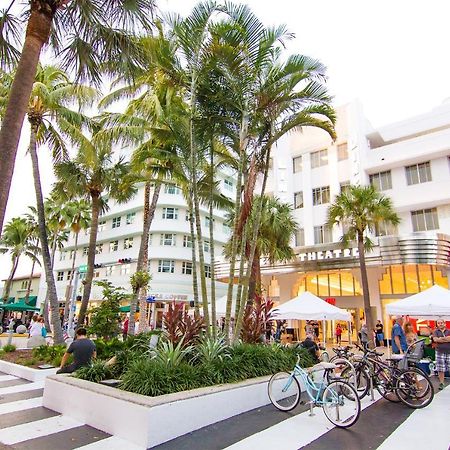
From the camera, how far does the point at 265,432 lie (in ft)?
18.3

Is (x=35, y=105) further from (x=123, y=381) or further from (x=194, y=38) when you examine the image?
(x=123, y=381)

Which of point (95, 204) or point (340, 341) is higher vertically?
point (95, 204)

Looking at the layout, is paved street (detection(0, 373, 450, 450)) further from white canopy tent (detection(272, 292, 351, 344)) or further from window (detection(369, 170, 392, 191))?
window (detection(369, 170, 392, 191))

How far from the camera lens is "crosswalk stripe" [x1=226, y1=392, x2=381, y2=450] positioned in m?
5.01

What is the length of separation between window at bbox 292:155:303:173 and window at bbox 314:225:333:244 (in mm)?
5253

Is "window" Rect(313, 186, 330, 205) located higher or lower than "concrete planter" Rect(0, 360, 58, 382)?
higher

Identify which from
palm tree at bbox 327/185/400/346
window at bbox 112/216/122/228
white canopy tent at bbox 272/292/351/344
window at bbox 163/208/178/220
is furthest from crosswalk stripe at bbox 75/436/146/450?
window at bbox 112/216/122/228

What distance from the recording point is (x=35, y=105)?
13297 mm

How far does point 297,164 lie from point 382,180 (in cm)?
672

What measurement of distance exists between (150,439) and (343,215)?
15.3m

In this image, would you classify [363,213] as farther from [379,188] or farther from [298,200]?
[298,200]

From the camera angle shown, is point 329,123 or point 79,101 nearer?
point 329,123

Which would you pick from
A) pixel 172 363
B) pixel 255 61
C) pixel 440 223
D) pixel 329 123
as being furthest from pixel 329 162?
pixel 172 363

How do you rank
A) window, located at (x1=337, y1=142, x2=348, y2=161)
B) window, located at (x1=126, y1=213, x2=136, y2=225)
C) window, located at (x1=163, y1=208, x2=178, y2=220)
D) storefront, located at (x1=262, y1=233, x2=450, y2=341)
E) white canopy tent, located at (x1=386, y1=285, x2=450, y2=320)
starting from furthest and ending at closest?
window, located at (x1=126, y1=213, x2=136, y2=225) < window, located at (x1=163, y1=208, x2=178, y2=220) < window, located at (x1=337, y1=142, x2=348, y2=161) < storefront, located at (x1=262, y1=233, x2=450, y2=341) < white canopy tent, located at (x1=386, y1=285, x2=450, y2=320)
